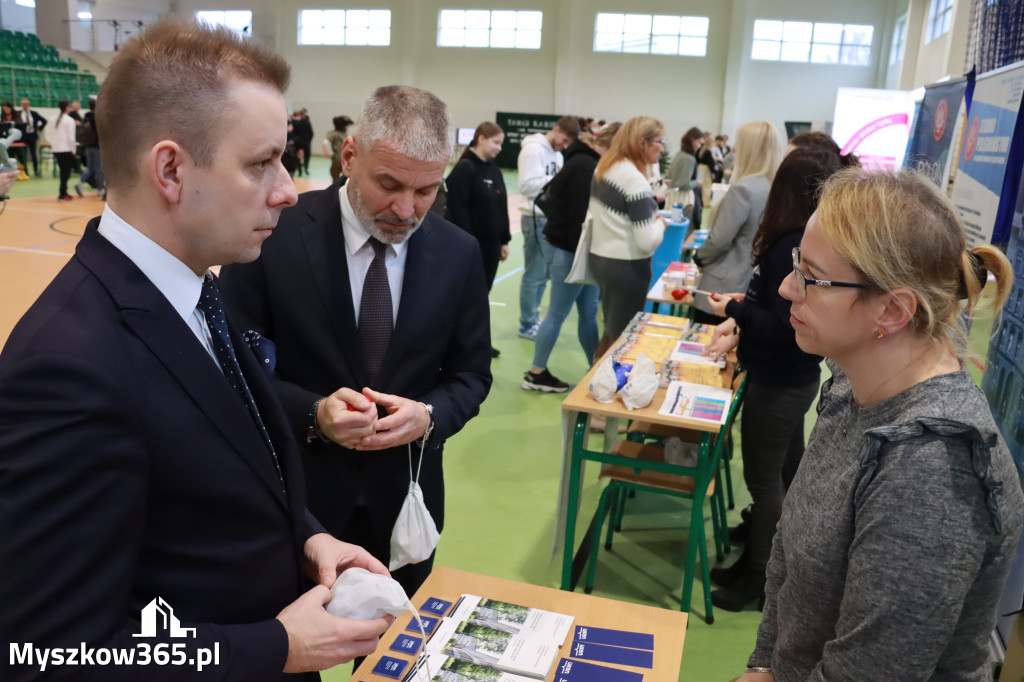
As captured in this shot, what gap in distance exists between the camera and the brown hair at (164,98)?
37.2 inches

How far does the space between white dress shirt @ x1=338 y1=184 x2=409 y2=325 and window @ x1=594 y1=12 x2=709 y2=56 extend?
75.5 feet

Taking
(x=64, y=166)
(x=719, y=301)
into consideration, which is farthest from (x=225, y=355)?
(x=64, y=166)

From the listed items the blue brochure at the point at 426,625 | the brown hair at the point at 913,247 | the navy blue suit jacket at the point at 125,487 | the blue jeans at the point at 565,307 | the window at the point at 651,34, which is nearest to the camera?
the navy blue suit jacket at the point at 125,487

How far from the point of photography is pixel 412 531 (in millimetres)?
1815

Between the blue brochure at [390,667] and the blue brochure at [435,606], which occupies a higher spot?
the blue brochure at [435,606]

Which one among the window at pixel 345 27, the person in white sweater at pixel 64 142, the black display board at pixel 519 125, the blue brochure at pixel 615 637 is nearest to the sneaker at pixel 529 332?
the blue brochure at pixel 615 637

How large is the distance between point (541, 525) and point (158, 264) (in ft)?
9.94

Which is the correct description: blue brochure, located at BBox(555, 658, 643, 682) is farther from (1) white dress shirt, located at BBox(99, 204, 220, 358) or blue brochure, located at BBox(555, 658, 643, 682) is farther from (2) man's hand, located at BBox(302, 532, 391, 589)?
(1) white dress shirt, located at BBox(99, 204, 220, 358)

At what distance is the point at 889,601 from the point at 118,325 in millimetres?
1127

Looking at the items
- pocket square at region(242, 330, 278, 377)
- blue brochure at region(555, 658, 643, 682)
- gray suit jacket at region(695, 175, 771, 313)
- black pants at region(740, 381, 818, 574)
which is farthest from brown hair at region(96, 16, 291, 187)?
gray suit jacket at region(695, 175, 771, 313)

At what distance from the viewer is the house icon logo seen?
35.6 inches

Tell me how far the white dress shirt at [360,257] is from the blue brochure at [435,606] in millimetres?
642

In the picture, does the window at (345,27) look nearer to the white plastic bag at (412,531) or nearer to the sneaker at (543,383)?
the sneaker at (543,383)

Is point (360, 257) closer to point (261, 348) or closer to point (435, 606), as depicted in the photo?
point (261, 348)
